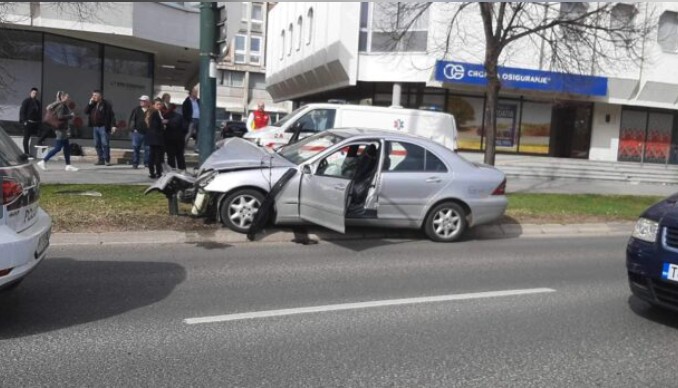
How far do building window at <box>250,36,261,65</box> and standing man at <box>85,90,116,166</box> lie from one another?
5658 cm

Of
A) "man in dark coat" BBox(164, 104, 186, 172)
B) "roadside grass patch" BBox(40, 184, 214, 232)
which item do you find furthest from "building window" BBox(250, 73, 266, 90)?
"roadside grass patch" BBox(40, 184, 214, 232)

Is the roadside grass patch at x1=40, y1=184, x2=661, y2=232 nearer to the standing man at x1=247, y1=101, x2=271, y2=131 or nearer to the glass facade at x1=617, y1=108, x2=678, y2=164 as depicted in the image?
the standing man at x1=247, y1=101, x2=271, y2=131

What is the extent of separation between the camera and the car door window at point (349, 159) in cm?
889

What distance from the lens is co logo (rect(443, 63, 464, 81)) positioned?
991 inches

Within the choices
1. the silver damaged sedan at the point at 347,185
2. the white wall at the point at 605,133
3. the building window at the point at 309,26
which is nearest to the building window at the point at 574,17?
the silver damaged sedan at the point at 347,185

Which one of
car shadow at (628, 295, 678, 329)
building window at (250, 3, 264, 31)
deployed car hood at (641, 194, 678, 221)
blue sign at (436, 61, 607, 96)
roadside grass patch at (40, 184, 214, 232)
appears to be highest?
building window at (250, 3, 264, 31)

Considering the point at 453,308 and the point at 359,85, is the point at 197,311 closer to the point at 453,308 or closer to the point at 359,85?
the point at 453,308

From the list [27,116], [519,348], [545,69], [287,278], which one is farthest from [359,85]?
[519,348]

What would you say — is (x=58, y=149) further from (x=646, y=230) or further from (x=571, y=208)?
(x=646, y=230)

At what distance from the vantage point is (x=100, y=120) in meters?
15.0

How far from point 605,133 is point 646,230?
26623 millimetres

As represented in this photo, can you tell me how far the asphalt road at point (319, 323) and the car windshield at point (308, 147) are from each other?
1682 mm

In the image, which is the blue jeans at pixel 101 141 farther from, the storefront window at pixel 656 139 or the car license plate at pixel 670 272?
the storefront window at pixel 656 139

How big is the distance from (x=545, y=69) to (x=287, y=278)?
74.4ft
